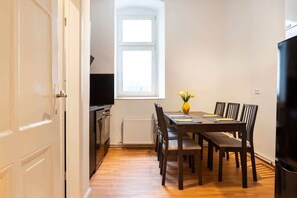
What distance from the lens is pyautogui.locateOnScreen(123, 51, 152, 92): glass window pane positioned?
534 centimetres

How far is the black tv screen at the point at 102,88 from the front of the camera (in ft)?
15.1

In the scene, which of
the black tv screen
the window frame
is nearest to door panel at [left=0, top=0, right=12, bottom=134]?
the black tv screen

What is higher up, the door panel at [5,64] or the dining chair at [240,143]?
the door panel at [5,64]

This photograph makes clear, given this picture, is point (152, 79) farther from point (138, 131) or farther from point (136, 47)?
point (138, 131)

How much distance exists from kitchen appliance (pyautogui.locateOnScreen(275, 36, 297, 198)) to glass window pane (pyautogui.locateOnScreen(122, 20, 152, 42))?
3.95 metres

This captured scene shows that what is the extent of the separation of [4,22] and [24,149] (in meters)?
0.54

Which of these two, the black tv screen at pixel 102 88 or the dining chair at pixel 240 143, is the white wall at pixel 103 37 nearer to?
the black tv screen at pixel 102 88

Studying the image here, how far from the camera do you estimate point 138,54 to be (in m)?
5.37

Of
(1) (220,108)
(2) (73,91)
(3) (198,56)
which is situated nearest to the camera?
(2) (73,91)

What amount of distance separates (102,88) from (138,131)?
1119 millimetres

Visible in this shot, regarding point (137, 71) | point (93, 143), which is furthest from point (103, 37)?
point (93, 143)

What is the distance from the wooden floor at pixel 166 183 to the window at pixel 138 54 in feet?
6.00

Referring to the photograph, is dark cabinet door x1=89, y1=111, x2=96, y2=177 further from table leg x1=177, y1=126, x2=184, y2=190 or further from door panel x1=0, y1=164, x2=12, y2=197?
door panel x1=0, y1=164, x2=12, y2=197

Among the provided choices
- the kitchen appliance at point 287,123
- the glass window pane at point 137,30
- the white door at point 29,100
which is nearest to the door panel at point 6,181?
the white door at point 29,100
